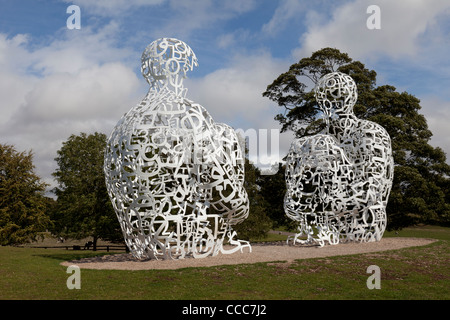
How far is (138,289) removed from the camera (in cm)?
798

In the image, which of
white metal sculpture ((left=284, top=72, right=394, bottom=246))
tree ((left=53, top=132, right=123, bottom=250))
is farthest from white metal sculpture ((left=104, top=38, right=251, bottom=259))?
tree ((left=53, top=132, right=123, bottom=250))

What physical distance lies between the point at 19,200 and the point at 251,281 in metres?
18.3

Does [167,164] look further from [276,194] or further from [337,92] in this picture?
[276,194]

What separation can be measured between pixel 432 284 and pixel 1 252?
13.6 meters

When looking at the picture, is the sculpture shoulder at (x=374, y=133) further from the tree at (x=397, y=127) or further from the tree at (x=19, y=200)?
the tree at (x=19, y=200)

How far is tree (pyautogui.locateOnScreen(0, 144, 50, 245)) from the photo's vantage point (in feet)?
70.9

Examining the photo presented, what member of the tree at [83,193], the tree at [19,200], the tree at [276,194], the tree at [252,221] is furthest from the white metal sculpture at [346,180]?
the tree at [19,200]

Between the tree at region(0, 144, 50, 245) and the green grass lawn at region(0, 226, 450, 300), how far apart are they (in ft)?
37.5

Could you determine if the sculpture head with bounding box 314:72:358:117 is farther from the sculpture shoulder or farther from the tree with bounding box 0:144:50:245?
the tree with bounding box 0:144:50:245

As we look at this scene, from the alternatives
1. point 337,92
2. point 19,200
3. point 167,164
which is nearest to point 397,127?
point 337,92

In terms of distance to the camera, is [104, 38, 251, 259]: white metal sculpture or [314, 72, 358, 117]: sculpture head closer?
[104, 38, 251, 259]: white metal sculpture

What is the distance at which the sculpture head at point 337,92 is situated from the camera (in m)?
16.9
